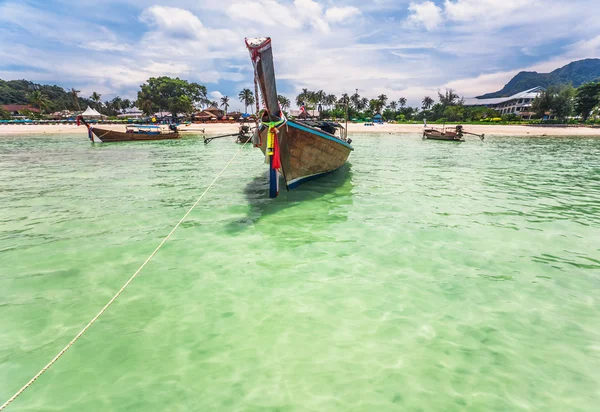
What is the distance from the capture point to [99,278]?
212 inches

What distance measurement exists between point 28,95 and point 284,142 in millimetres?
156926

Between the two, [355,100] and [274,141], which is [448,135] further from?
[355,100]

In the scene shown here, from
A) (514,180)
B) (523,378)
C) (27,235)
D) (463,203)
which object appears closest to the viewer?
Result: (523,378)

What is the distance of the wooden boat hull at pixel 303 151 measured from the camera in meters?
9.85

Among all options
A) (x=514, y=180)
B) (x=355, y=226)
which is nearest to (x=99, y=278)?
(x=355, y=226)

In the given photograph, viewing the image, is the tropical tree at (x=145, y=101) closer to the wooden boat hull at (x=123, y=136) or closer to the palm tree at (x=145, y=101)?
the palm tree at (x=145, y=101)

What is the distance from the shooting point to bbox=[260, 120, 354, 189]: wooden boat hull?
985cm

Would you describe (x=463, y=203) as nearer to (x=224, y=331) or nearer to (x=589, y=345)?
(x=589, y=345)

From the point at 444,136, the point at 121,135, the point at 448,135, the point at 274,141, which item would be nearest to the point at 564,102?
the point at 448,135

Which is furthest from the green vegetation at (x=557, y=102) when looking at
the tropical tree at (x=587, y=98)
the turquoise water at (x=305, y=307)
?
the turquoise water at (x=305, y=307)

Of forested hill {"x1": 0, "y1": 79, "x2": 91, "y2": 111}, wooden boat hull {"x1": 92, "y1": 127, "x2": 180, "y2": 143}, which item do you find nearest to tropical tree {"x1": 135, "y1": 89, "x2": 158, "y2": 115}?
forested hill {"x1": 0, "y1": 79, "x2": 91, "y2": 111}

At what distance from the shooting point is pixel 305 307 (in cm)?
461

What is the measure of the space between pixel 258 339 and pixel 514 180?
1541cm

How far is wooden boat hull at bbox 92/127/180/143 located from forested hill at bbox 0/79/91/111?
314ft
